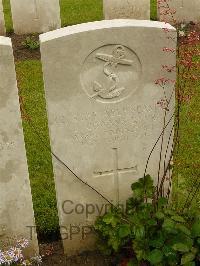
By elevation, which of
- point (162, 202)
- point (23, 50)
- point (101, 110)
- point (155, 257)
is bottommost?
point (155, 257)

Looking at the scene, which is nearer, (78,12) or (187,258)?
(187,258)

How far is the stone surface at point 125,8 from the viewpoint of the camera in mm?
9227

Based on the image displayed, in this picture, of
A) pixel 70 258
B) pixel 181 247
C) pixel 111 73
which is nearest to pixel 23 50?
pixel 70 258

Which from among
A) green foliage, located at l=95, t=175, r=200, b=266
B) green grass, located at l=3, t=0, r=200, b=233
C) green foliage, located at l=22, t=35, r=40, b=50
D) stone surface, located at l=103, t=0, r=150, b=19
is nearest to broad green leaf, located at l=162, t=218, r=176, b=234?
green foliage, located at l=95, t=175, r=200, b=266

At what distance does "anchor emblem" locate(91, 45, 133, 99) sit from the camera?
3.47 m

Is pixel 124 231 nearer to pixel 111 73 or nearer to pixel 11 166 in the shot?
pixel 11 166

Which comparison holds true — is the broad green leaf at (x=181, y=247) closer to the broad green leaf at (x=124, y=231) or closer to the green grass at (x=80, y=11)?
the broad green leaf at (x=124, y=231)

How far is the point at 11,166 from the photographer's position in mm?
3635

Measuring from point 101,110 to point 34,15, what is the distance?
617 centimetres

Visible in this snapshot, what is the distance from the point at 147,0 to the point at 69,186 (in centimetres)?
613

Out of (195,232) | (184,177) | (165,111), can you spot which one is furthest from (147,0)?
(195,232)

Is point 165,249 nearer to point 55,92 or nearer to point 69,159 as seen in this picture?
point 69,159

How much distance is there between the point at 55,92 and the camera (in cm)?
349

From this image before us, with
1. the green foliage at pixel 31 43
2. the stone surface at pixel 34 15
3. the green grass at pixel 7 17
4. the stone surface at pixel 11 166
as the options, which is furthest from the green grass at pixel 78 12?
the stone surface at pixel 11 166
